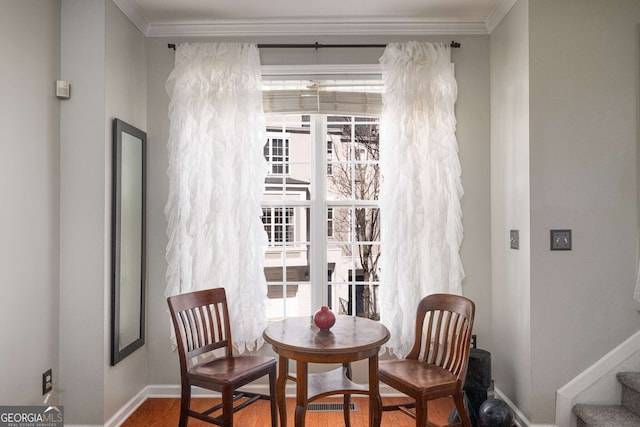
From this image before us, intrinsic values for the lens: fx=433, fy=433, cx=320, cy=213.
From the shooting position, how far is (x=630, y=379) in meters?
2.52

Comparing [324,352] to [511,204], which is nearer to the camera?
[324,352]

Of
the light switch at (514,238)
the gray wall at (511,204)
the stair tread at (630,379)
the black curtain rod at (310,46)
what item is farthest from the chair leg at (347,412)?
the black curtain rod at (310,46)

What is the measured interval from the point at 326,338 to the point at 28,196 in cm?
183

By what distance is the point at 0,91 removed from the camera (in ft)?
7.16

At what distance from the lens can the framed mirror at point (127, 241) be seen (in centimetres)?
279

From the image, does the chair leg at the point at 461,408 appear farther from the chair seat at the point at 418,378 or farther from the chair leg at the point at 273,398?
the chair leg at the point at 273,398

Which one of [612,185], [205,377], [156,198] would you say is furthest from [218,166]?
[612,185]

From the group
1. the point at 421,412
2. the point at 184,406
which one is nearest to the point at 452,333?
the point at 421,412

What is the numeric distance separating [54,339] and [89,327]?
0.67ft

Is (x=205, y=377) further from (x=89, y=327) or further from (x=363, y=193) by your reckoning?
(x=363, y=193)

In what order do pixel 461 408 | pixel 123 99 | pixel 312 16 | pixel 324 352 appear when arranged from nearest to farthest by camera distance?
pixel 324 352 → pixel 461 408 → pixel 123 99 → pixel 312 16

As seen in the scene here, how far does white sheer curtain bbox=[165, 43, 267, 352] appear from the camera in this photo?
10.4ft

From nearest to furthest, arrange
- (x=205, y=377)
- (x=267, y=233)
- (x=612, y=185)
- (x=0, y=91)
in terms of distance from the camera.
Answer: (x=0, y=91) → (x=205, y=377) → (x=612, y=185) → (x=267, y=233)

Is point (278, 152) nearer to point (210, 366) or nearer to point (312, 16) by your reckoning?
point (312, 16)
